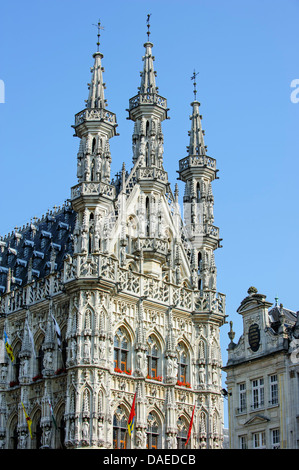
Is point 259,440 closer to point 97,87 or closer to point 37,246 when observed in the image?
point 37,246

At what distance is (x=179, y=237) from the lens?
52.4 metres

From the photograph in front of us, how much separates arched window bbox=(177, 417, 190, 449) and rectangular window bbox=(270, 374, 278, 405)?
5729 mm

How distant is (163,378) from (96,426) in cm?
645

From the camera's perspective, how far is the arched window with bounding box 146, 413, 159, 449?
1836 inches

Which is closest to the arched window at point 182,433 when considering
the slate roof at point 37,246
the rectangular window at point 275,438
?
the rectangular window at point 275,438

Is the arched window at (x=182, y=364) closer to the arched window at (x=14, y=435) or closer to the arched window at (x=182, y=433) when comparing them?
the arched window at (x=182, y=433)

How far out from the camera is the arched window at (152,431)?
4662cm

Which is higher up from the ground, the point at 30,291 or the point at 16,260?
the point at 16,260

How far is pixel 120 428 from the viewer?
45.4 meters

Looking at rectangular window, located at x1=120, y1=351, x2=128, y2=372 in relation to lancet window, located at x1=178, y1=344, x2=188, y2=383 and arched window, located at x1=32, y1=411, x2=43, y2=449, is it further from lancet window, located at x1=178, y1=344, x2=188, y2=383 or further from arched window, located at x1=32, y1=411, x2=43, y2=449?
arched window, located at x1=32, y1=411, x2=43, y2=449

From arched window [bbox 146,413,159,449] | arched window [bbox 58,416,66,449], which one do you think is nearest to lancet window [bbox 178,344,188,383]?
arched window [bbox 146,413,159,449]
